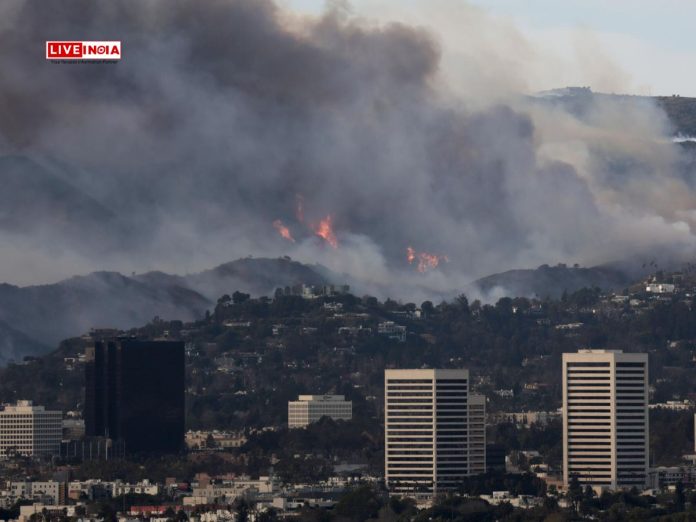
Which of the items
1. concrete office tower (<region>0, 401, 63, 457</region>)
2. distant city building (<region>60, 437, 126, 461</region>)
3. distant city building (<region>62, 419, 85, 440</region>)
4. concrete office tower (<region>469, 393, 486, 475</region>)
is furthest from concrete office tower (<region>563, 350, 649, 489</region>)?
concrete office tower (<region>0, 401, 63, 457</region>)

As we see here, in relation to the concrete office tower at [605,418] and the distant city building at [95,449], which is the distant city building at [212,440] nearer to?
the distant city building at [95,449]

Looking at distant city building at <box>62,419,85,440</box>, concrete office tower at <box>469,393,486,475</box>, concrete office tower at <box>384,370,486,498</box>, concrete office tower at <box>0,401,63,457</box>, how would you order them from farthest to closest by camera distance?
distant city building at <box>62,419,85,440</box>, concrete office tower at <box>0,401,63,457</box>, concrete office tower at <box>469,393,486,475</box>, concrete office tower at <box>384,370,486,498</box>

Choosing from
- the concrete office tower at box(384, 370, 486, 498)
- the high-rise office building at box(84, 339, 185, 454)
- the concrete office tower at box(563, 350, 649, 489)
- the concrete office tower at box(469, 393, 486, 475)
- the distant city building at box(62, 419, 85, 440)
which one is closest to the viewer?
the concrete office tower at box(563, 350, 649, 489)

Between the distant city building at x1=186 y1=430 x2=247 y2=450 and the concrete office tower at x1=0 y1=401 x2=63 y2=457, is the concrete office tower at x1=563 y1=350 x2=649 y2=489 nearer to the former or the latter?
the distant city building at x1=186 y1=430 x2=247 y2=450

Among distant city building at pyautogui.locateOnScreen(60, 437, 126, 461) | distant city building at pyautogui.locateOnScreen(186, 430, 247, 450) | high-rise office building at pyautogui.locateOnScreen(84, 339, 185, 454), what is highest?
high-rise office building at pyautogui.locateOnScreen(84, 339, 185, 454)

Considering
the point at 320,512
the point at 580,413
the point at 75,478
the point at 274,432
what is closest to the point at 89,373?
the point at 274,432

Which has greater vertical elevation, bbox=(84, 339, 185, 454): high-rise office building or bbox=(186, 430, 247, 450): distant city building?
bbox=(84, 339, 185, 454): high-rise office building

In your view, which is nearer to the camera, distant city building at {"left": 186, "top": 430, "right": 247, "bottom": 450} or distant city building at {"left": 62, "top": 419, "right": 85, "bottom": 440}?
distant city building at {"left": 62, "top": 419, "right": 85, "bottom": 440}

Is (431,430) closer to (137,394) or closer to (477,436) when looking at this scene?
(477,436)
